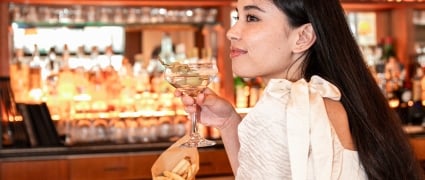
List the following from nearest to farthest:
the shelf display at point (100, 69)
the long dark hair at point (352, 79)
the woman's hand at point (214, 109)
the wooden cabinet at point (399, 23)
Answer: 1. the long dark hair at point (352, 79)
2. the woman's hand at point (214, 109)
3. the shelf display at point (100, 69)
4. the wooden cabinet at point (399, 23)

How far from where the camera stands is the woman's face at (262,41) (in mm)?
1257

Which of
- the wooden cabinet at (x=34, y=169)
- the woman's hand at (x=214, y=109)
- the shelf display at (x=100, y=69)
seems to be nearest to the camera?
the woman's hand at (x=214, y=109)

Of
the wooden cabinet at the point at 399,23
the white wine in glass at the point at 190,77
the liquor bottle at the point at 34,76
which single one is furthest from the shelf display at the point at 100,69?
the white wine in glass at the point at 190,77

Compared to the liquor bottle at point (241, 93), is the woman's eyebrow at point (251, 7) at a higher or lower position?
higher

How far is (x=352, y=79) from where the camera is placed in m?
1.25

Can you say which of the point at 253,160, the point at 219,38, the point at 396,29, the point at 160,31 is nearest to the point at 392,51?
the point at 396,29

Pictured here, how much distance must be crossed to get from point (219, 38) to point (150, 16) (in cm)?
45

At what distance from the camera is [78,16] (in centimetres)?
398

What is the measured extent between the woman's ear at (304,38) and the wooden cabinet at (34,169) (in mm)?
2490

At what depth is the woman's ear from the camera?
4.12ft

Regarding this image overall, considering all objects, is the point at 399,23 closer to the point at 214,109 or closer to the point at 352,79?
the point at 214,109

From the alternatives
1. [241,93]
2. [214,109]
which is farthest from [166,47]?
[214,109]

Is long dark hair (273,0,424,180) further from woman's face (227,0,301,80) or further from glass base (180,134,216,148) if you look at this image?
glass base (180,134,216,148)

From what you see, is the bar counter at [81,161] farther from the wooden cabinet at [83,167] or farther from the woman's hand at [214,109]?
the woman's hand at [214,109]
